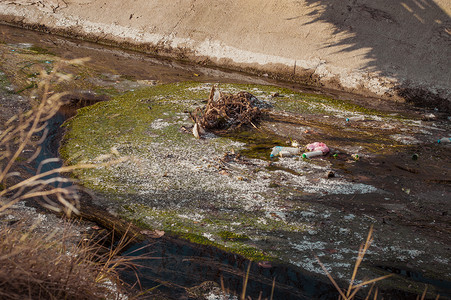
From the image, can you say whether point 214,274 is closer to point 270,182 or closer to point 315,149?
point 270,182

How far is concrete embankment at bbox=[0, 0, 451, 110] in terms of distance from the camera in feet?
28.9

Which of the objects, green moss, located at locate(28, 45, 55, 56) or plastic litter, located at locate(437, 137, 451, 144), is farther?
green moss, located at locate(28, 45, 55, 56)

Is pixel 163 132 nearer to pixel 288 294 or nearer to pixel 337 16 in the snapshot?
pixel 288 294

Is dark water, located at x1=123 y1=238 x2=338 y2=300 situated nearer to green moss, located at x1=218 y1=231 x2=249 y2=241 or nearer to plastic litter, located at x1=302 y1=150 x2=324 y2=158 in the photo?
green moss, located at x1=218 y1=231 x2=249 y2=241

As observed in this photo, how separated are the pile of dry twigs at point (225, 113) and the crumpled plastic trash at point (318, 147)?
1.10 meters

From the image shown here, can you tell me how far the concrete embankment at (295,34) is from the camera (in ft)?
28.9

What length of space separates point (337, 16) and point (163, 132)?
5.81 m

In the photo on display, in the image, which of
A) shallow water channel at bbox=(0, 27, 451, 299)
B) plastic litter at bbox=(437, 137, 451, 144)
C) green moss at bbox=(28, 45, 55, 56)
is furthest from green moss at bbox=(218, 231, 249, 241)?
green moss at bbox=(28, 45, 55, 56)

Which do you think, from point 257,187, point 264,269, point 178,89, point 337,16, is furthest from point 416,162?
point 337,16

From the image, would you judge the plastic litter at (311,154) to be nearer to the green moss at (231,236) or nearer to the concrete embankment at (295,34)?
the green moss at (231,236)

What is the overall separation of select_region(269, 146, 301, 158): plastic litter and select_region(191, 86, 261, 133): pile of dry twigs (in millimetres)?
934

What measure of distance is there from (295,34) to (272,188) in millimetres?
5963

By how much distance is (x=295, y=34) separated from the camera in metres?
9.80

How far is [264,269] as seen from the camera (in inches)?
140
